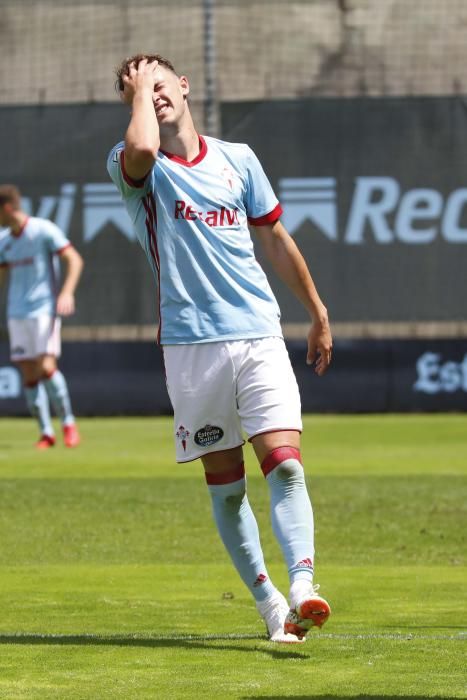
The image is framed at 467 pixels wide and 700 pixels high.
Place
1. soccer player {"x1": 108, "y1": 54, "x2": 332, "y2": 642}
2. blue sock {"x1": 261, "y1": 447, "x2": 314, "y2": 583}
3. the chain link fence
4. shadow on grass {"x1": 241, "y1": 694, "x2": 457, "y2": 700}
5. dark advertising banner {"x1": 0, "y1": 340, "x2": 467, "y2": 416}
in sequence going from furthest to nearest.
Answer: the chain link fence
dark advertising banner {"x1": 0, "y1": 340, "x2": 467, "y2": 416}
soccer player {"x1": 108, "y1": 54, "x2": 332, "y2": 642}
blue sock {"x1": 261, "y1": 447, "x2": 314, "y2": 583}
shadow on grass {"x1": 241, "y1": 694, "x2": 457, "y2": 700}

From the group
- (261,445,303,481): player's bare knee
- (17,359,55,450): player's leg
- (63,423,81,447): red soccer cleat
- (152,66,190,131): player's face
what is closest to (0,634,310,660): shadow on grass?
(261,445,303,481): player's bare knee

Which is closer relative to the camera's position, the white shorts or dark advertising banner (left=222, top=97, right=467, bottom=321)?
the white shorts

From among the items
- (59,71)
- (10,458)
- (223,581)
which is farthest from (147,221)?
(59,71)

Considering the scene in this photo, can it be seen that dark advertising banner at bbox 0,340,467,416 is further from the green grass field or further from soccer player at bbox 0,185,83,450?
the green grass field

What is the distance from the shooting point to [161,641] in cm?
580

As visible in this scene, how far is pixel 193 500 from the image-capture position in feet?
35.4

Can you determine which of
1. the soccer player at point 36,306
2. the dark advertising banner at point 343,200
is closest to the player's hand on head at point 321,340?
the soccer player at point 36,306

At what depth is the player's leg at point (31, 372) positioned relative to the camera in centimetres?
1544

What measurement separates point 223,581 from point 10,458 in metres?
7.05

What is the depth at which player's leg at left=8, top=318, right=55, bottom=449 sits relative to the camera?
15438 mm

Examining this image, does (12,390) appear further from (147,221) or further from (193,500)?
(147,221)

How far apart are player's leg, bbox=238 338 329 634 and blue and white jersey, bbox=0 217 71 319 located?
9734mm

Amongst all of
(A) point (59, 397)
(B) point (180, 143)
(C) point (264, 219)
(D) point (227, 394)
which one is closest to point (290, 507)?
(D) point (227, 394)

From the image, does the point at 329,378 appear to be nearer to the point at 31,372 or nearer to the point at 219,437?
the point at 31,372
